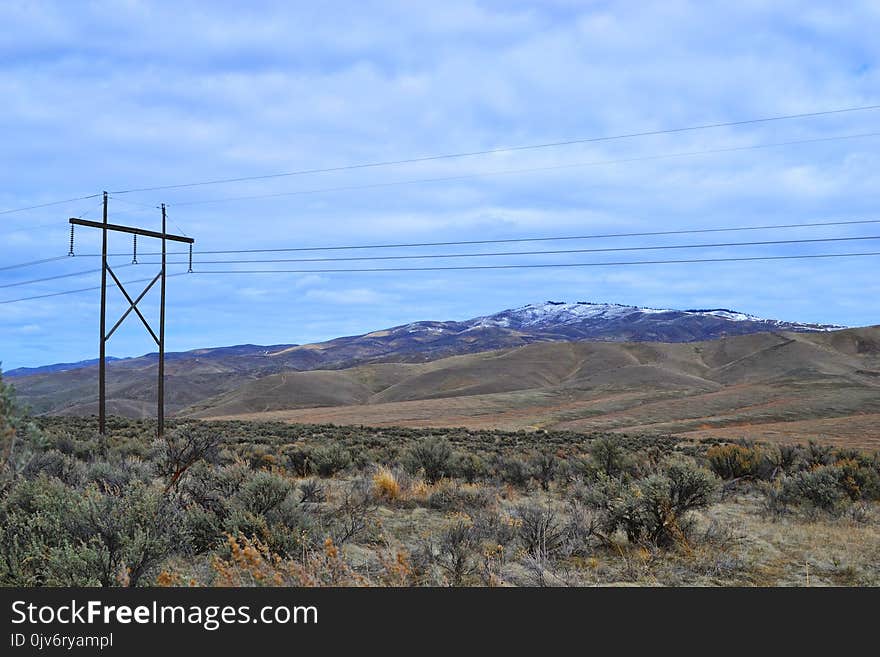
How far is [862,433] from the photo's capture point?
42281 mm

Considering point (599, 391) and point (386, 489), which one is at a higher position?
point (386, 489)

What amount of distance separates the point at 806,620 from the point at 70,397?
190232 mm

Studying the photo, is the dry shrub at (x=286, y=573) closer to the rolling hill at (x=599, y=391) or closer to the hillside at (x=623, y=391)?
the hillside at (x=623, y=391)

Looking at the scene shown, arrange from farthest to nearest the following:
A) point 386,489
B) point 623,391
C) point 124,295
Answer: point 623,391, point 124,295, point 386,489

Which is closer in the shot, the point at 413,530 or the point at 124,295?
the point at 413,530

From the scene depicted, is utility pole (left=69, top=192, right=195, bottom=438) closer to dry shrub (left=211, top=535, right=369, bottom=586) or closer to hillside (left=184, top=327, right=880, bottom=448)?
dry shrub (left=211, top=535, right=369, bottom=586)

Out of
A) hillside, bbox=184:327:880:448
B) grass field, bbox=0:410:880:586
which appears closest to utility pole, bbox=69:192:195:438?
grass field, bbox=0:410:880:586

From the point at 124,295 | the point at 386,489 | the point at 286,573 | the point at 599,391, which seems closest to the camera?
the point at 286,573

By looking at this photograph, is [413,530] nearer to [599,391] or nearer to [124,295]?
[124,295]

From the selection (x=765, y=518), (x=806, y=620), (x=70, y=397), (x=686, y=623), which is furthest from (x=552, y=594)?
(x=70, y=397)

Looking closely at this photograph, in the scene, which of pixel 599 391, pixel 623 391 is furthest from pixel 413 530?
pixel 599 391

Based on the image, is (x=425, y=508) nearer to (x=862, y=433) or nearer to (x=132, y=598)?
(x=132, y=598)

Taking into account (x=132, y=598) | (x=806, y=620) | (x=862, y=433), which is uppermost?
(x=132, y=598)

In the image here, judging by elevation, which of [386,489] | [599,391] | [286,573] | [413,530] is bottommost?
[599,391]
